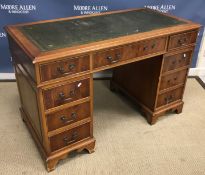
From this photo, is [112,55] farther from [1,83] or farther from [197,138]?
[1,83]

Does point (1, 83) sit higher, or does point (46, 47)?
point (46, 47)

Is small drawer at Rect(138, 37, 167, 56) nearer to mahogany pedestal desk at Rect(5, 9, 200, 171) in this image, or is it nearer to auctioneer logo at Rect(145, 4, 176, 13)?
mahogany pedestal desk at Rect(5, 9, 200, 171)

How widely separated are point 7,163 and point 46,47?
781 mm

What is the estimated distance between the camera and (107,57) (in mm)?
1382

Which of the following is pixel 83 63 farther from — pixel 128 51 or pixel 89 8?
pixel 89 8

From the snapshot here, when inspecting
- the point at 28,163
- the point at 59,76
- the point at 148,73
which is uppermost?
the point at 59,76

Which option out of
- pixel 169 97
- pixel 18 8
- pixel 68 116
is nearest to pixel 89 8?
pixel 18 8

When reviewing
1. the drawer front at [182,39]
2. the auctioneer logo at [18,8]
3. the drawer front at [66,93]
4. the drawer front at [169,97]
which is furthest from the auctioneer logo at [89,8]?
the drawer front at [66,93]

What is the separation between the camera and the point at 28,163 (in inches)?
61.6

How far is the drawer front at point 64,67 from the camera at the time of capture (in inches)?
47.8

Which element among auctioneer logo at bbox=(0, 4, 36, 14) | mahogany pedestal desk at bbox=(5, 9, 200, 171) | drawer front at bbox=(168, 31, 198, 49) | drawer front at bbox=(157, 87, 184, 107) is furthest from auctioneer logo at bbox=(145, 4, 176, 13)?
auctioneer logo at bbox=(0, 4, 36, 14)

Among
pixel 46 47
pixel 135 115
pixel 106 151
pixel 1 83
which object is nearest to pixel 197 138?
pixel 135 115

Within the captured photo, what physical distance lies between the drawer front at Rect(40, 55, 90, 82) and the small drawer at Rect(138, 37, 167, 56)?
1.17ft

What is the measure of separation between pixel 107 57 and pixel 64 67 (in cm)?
25
